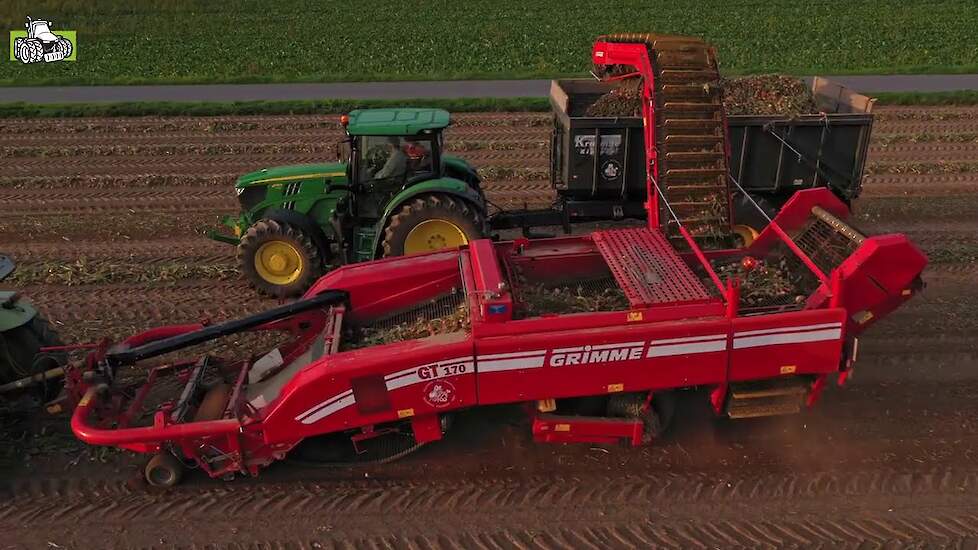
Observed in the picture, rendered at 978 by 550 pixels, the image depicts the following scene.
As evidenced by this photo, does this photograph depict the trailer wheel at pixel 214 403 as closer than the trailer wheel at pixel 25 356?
Yes

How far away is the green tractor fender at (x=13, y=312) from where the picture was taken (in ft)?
19.5

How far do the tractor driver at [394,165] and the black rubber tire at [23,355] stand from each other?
3573 millimetres

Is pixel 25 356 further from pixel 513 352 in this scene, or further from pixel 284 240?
pixel 513 352

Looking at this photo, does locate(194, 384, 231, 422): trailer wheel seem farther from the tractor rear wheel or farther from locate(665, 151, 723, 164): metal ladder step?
the tractor rear wheel

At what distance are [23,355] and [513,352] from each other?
13.0 feet

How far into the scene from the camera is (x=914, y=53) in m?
23.2

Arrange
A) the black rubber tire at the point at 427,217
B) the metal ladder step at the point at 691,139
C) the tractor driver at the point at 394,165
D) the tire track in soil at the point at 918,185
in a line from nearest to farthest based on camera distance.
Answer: the metal ladder step at the point at 691,139
the black rubber tire at the point at 427,217
the tractor driver at the point at 394,165
the tire track in soil at the point at 918,185

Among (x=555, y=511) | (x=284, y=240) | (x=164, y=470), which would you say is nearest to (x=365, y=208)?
(x=284, y=240)

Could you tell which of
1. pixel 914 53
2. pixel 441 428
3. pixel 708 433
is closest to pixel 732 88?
pixel 708 433

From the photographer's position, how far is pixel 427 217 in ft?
26.4

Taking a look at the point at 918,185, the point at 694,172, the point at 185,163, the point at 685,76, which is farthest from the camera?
the point at 185,163

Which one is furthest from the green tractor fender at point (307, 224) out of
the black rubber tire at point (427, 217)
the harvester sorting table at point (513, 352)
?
the harvester sorting table at point (513, 352)

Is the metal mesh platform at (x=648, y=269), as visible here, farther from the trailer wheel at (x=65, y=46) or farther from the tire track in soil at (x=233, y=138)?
the trailer wheel at (x=65, y=46)

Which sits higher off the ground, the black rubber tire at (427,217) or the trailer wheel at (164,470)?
the black rubber tire at (427,217)
